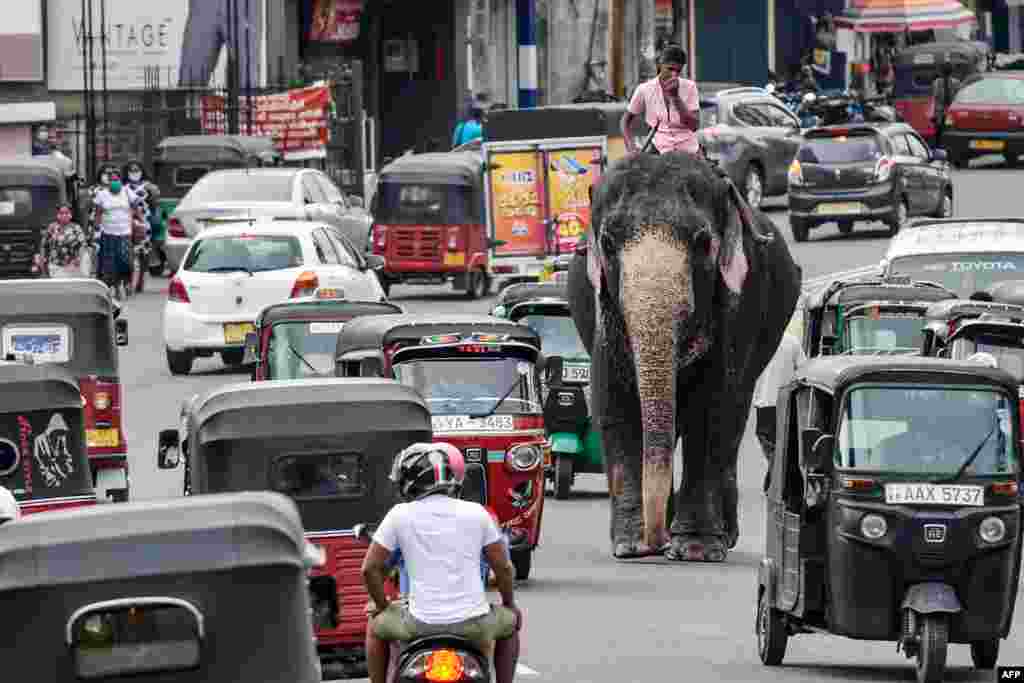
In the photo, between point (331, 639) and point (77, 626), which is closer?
point (77, 626)

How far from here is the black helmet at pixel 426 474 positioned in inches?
440

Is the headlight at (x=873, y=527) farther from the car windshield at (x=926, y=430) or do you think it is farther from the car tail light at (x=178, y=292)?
the car tail light at (x=178, y=292)

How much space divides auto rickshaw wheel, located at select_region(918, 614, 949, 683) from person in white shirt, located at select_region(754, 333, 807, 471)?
27.8 ft

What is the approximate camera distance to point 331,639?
14.9m

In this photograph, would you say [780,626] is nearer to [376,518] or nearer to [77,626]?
[376,518]

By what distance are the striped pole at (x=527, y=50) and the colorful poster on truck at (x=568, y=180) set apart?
23214mm

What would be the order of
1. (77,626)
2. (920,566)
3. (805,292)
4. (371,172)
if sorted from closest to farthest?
(77,626), (920,566), (805,292), (371,172)

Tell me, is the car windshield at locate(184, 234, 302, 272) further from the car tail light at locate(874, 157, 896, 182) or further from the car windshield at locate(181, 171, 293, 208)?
the car tail light at locate(874, 157, 896, 182)

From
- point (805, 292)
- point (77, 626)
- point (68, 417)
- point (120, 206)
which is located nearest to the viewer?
point (77, 626)

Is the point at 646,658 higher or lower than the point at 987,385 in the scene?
lower

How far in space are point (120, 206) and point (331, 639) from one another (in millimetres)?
25413

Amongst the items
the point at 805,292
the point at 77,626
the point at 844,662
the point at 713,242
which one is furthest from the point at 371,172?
the point at 77,626

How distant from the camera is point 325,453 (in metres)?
15.2

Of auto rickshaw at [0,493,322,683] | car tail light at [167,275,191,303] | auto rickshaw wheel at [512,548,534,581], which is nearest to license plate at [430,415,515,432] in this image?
auto rickshaw wheel at [512,548,534,581]
